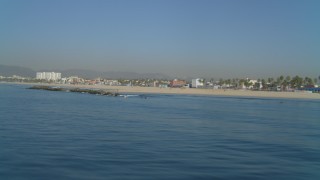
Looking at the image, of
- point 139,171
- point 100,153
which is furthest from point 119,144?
point 139,171

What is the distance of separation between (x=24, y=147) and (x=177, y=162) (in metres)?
6.07

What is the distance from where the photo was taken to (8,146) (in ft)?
52.3

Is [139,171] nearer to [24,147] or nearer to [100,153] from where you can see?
[100,153]

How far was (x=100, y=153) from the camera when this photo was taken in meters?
15.1

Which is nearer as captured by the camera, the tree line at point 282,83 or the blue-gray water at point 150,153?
the blue-gray water at point 150,153

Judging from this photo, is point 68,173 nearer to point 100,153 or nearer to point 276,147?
point 100,153

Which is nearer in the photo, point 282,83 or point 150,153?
point 150,153

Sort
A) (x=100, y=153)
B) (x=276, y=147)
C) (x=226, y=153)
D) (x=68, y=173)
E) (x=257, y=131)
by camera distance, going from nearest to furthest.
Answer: (x=68, y=173), (x=100, y=153), (x=226, y=153), (x=276, y=147), (x=257, y=131)

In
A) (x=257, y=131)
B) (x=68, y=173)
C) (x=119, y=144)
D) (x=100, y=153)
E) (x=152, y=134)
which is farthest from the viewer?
(x=257, y=131)

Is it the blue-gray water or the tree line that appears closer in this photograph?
the blue-gray water

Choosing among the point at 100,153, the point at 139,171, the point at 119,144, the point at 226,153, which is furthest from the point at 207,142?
the point at 139,171

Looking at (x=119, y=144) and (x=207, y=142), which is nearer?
(x=119, y=144)

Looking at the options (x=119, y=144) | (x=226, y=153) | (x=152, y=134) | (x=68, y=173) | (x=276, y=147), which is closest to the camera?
(x=68, y=173)

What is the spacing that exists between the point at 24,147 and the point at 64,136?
3473mm
